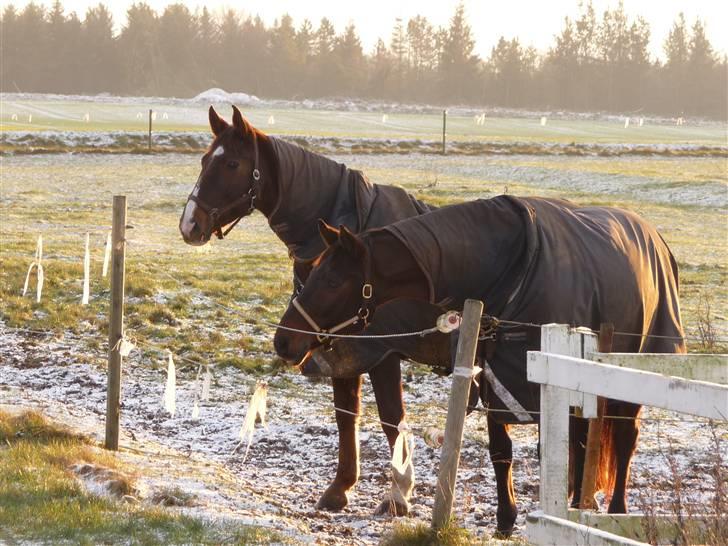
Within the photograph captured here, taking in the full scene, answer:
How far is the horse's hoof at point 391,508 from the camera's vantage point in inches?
256

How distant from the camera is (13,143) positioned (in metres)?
36.4

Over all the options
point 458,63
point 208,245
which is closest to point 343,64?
point 458,63

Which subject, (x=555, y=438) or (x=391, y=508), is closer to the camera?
(x=555, y=438)

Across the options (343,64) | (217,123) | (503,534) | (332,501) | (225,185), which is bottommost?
(332,501)

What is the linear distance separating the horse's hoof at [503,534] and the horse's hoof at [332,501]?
1.13 metres

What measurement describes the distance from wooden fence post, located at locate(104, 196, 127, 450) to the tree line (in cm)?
8324

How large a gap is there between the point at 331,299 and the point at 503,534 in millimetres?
1812

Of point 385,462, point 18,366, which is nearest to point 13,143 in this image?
point 18,366

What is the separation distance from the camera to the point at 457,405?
550 centimetres

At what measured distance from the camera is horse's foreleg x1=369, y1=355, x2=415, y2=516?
6547 mm

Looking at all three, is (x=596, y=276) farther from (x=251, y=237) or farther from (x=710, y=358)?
(x=251, y=237)

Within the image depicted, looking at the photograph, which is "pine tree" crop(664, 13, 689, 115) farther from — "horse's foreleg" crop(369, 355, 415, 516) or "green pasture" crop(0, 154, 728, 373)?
"horse's foreleg" crop(369, 355, 415, 516)

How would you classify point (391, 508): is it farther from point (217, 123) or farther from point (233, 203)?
point (217, 123)

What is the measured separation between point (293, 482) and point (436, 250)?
2.62 meters
